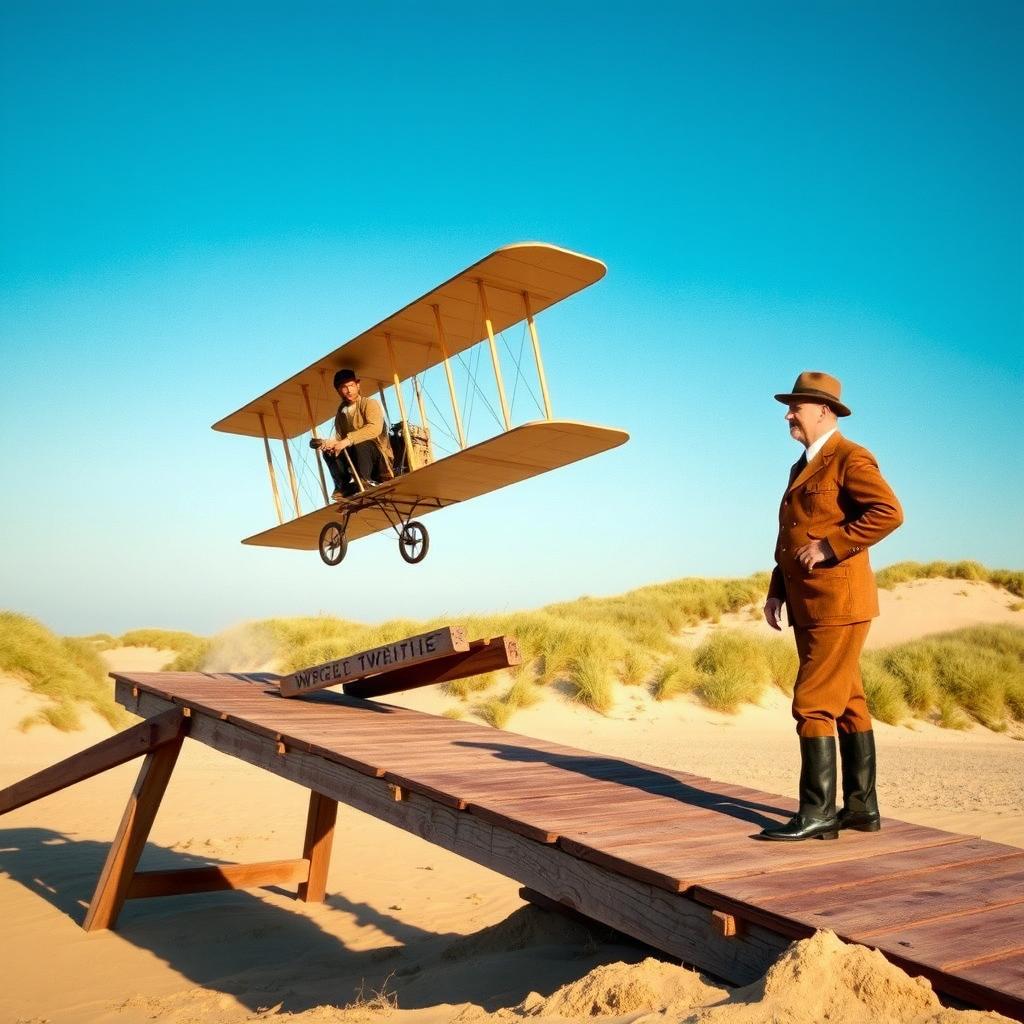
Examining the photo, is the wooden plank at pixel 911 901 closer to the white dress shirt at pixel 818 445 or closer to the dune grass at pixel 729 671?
the white dress shirt at pixel 818 445

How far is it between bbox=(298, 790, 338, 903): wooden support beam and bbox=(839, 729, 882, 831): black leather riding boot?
4815mm

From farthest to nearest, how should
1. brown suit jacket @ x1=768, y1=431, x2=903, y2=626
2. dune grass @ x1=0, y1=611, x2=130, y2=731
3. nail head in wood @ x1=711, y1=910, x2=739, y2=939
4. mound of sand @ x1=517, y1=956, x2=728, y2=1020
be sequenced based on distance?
dune grass @ x1=0, y1=611, x2=130, y2=731, brown suit jacket @ x1=768, y1=431, x2=903, y2=626, nail head in wood @ x1=711, y1=910, x2=739, y2=939, mound of sand @ x1=517, y1=956, x2=728, y2=1020

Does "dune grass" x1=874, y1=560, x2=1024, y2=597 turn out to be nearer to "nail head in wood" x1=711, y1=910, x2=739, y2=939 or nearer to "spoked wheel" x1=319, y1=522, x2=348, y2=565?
"spoked wheel" x1=319, y1=522, x2=348, y2=565

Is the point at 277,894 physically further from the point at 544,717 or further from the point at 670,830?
the point at 544,717

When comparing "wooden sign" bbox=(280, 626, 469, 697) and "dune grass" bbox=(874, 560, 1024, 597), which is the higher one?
"wooden sign" bbox=(280, 626, 469, 697)

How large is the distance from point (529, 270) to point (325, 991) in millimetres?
5778

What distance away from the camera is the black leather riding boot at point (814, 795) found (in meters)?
4.08

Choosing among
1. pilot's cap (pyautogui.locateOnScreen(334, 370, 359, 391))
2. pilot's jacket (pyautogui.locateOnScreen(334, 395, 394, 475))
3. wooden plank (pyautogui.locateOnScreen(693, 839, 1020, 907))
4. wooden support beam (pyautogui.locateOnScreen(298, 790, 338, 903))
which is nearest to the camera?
wooden plank (pyautogui.locateOnScreen(693, 839, 1020, 907))

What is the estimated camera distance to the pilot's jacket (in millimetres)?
9945

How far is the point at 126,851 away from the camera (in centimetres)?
716

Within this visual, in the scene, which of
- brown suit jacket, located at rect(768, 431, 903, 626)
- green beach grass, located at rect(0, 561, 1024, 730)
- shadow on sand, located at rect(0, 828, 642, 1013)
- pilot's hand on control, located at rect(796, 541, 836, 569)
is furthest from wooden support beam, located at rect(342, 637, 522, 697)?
green beach grass, located at rect(0, 561, 1024, 730)

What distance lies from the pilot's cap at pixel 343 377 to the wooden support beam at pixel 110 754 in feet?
13.5

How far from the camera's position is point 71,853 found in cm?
946

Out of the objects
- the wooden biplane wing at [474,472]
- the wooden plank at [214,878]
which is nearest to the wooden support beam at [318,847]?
the wooden plank at [214,878]
